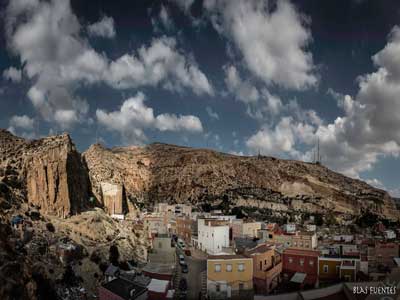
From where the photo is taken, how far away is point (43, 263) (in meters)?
25.2

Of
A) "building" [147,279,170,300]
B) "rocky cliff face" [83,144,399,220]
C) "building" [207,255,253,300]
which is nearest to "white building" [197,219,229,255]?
"building" [207,255,253,300]

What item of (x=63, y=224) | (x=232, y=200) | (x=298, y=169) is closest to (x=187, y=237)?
(x=63, y=224)

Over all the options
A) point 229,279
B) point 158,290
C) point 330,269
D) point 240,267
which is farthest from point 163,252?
point 330,269

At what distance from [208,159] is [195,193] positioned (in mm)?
15150

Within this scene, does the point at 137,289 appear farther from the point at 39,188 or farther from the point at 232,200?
the point at 232,200

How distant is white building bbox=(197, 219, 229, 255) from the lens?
3750 centimetres

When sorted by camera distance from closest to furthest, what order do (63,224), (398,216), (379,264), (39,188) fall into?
(379,264) < (63,224) < (39,188) < (398,216)

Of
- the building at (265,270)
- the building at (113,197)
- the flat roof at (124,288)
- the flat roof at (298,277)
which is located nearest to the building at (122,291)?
the flat roof at (124,288)

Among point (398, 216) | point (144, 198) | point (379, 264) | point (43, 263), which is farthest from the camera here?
point (398, 216)

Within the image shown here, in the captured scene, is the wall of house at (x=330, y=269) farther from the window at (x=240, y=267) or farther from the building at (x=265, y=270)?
the window at (x=240, y=267)

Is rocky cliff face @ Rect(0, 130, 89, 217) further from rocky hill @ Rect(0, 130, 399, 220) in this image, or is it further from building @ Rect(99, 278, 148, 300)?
building @ Rect(99, 278, 148, 300)

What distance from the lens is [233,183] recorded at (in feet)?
310

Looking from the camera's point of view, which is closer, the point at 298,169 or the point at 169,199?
the point at 169,199

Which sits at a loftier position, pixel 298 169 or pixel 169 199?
pixel 298 169
